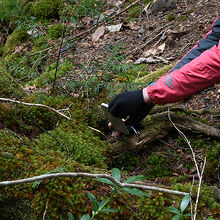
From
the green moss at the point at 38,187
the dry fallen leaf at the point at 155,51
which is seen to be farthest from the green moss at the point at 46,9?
the green moss at the point at 38,187

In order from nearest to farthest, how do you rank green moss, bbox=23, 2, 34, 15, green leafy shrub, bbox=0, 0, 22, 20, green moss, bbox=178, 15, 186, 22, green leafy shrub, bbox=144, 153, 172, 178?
1. green leafy shrub, bbox=144, 153, 172, 178
2. green moss, bbox=178, 15, 186, 22
3. green leafy shrub, bbox=0, 0, 22, 20
4. green moss, bbox=23, 2, 34, 15

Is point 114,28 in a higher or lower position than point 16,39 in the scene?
lower

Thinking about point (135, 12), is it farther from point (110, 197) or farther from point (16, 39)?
point (110, 197)

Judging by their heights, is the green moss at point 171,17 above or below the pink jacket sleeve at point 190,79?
below

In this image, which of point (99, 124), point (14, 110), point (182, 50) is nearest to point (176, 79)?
point (99, 124)

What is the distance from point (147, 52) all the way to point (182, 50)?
76 cm

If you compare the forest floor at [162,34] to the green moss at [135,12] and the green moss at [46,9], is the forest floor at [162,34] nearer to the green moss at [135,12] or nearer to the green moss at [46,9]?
the green moss at [135,12]

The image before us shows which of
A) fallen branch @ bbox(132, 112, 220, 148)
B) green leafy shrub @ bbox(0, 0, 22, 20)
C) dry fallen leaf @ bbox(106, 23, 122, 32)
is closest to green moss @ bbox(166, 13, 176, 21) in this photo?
dry fallen leaf @ bbox(106, 23, 122, 32)

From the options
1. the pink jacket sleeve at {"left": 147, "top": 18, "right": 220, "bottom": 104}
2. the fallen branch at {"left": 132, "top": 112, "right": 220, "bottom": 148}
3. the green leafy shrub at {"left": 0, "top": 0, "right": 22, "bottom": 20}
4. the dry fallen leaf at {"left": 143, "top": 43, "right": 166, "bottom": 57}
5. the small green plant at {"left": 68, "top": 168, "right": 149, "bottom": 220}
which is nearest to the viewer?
the small green plant at {"left": 68, "top": 168, "right": 149, "bottom": 220}

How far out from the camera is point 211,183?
2.30 m

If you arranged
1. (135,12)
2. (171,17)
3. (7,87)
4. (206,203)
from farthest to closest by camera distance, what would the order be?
1. (135,12)
2. (171,17)
3. (7,87)
4. (206,203)

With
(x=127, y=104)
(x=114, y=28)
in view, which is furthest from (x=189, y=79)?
(x=114, y=28)

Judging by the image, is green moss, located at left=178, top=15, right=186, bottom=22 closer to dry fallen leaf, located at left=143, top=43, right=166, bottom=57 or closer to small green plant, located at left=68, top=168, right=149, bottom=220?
dry fallen leaf, located at left=143, top=43, right=166, bottom=57

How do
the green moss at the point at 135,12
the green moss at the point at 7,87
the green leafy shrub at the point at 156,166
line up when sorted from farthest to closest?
the green moss at the point at 135,12
the green moss at the point at 7,87
the green leafy shrub at the point at 156,166
